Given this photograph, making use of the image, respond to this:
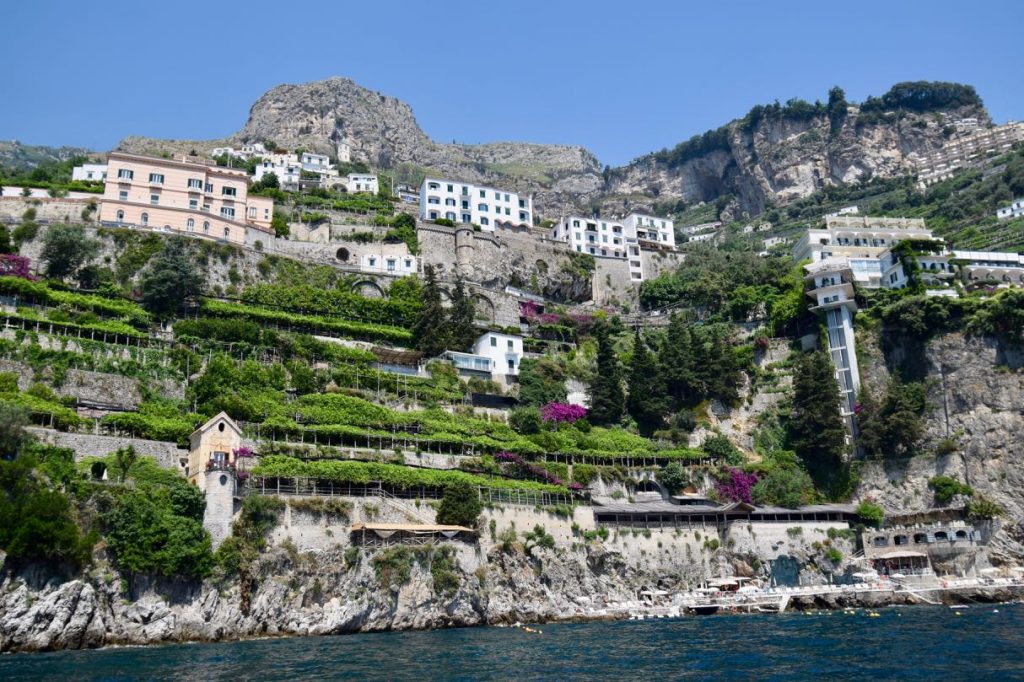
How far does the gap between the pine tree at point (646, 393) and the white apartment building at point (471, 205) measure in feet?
99.6

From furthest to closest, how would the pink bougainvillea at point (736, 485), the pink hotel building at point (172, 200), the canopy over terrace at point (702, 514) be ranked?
the pink hotel building at point (172, 200)
the pink bougainvillea at point (736, 485)
the canopy over terrace at point (702, 514)

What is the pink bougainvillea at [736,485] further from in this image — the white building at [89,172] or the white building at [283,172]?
the white building at [89,172]

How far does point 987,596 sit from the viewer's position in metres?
52.9

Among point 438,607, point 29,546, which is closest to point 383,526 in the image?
point 438,607

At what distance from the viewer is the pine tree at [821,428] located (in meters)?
66.4

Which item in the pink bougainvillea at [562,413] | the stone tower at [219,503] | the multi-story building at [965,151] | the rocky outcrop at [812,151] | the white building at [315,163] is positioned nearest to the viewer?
the stone tower at [219,503]

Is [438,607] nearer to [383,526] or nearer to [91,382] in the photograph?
[383,526]

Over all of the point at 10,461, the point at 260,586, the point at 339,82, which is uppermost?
the point at 339,82

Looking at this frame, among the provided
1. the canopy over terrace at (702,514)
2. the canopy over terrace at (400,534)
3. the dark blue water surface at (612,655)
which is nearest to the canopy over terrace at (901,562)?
the canopy over terrace at (702,514)

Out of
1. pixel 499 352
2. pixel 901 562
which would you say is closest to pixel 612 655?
pixel 901 562

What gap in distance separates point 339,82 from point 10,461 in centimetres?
15551

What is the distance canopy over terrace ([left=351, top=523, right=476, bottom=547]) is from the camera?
47031mm

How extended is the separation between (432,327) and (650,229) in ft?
149

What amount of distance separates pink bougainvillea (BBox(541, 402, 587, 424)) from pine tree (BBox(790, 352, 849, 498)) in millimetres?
16365
